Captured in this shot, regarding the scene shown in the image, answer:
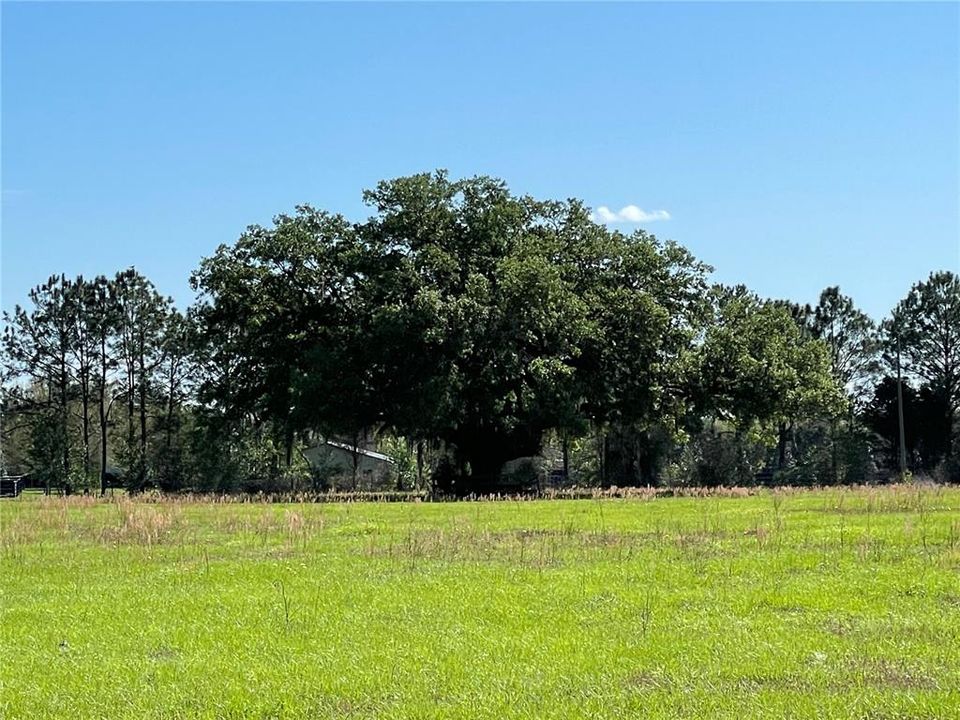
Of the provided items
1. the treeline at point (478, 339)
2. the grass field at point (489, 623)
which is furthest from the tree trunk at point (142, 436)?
the grass field at point (489, 623)

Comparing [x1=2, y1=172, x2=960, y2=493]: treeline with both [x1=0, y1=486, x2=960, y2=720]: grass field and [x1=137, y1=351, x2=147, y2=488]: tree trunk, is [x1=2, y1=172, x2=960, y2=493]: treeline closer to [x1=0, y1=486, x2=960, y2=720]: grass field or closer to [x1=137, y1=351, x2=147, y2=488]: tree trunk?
[x1=137, y1=351, x2=147, y2=488]: tree trunk

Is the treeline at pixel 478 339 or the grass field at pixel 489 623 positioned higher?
the treeline at pixel 478 339

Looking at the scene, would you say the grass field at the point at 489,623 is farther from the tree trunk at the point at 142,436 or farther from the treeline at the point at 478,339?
the tree trunk at the point at 142,436

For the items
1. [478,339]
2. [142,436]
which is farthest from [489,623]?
[142,436]

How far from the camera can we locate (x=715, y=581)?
12359mm

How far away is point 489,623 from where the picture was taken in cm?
1026

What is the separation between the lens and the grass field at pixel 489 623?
7.82m

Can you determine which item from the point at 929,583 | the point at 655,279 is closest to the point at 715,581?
the point at 929,583

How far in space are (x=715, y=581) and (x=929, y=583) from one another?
234 centimetres

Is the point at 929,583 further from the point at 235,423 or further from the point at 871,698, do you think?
the point at 235,423

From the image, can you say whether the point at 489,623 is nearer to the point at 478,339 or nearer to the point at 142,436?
the point at 478,339

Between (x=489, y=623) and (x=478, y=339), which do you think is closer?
(x=489, y=623)

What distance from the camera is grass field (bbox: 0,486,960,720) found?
7.82 metres

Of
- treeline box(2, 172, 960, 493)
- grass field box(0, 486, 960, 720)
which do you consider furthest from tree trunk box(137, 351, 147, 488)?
grass field box(0, 486, 960, 720)
